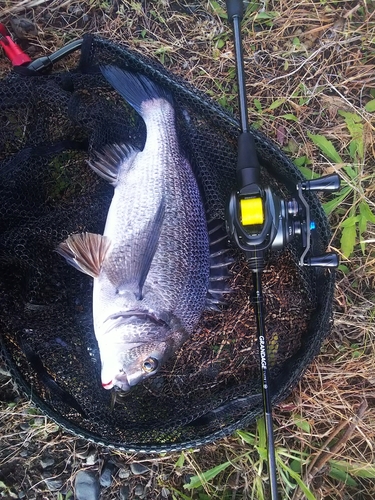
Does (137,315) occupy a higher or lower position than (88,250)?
lower

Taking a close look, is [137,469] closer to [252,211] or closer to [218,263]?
[218,263]

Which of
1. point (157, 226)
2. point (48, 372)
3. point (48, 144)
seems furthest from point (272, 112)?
point (48, 372)

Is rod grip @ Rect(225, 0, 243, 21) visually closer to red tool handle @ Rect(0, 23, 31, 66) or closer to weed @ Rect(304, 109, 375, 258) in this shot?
weed @ Rect(304, 109, 375, 258)

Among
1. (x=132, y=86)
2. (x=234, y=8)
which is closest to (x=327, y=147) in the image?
(x=234, y=8)

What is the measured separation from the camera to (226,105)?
124 inches

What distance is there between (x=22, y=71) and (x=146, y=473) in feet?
8.27

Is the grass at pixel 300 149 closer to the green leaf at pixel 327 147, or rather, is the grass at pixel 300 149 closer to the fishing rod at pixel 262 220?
the green leaf at pixel 327 147

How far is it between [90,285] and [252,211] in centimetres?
108

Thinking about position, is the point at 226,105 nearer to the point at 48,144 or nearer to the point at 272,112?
the point at 272,112

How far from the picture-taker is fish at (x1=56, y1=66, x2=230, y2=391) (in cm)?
241

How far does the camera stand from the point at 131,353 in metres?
2.38

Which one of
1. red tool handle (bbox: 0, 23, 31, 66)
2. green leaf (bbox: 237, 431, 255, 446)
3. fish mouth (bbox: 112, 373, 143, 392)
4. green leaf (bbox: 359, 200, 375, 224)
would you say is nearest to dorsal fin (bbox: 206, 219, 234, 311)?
fish mouth (bbox: 112, 373, 143, 392)

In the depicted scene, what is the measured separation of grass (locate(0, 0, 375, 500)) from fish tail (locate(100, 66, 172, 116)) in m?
0.55

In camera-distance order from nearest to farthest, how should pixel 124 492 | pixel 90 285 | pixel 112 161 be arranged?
pixel 112 161
pixel 90 285
pixel 124 492
